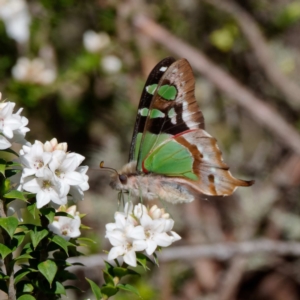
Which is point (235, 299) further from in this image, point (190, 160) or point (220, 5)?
point (190, 160)

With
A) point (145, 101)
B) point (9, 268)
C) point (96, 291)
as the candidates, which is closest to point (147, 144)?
point (145, 101)

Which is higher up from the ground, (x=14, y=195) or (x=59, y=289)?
(x=14, y=195)

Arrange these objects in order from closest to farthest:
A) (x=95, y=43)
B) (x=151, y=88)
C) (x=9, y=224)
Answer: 1. (x=9, y=224)
2. (x=151, y=88)
3. (x=95, y=43)

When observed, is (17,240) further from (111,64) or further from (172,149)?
(111,64)

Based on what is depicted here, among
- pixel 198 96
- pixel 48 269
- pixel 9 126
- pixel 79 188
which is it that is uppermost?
pixel 9 126

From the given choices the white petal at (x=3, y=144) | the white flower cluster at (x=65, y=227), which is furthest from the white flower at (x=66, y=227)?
the white petal at (x=3, y=144)

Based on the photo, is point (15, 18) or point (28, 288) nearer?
point (28, 288)

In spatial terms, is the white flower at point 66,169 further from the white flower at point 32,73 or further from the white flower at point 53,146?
the white flower at point 32,73
